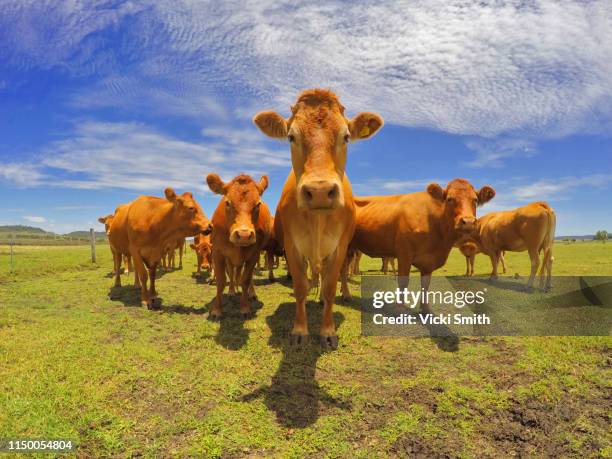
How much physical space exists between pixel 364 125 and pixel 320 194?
2.04m

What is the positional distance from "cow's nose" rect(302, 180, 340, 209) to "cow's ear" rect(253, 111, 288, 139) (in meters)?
1.83

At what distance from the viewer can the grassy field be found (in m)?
3.29

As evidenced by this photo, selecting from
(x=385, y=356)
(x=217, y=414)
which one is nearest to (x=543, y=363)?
(x=385, y=356)

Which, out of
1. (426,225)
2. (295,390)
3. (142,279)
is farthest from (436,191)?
(142,279)

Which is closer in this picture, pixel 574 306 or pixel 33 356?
pixel 33 356

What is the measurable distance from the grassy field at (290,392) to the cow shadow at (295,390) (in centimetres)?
2

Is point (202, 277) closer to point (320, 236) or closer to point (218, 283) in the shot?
point (218, 283)

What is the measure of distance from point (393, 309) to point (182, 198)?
5.13m

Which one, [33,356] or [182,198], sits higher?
[182,198]

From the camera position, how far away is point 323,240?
17.0 feet

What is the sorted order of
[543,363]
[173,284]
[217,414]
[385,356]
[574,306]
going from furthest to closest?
[173,284] < [574,306] < [385,356] < [543,363] < [217,414]

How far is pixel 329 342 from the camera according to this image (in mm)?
5418

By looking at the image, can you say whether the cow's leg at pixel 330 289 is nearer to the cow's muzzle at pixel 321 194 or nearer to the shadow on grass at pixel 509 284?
the cow's muzzle at pixel 321 194

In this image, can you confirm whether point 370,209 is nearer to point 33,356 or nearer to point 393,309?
point 393,309
